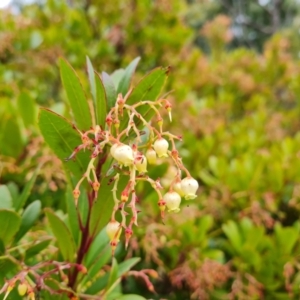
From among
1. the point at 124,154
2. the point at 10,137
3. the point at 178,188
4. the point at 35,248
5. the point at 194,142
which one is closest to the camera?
the point at 124,154

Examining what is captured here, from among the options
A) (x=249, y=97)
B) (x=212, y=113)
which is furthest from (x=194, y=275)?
(x=249, y=97)

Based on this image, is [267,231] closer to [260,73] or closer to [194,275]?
[194,275]

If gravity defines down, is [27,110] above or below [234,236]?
above

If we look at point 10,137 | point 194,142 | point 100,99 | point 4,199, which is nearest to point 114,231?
point 100,99

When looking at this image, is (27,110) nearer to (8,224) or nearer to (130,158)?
(8,224)

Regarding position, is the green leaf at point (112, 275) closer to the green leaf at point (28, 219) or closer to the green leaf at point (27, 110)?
the green leaf at point (28, 219)

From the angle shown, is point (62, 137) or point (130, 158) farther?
point (62, 137)
